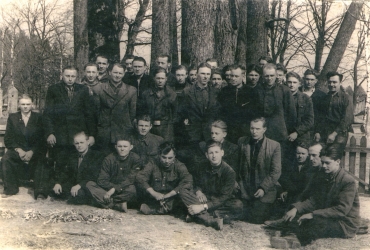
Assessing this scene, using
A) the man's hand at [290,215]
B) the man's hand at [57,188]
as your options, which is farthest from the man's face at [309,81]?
the man's hand at [57,188]

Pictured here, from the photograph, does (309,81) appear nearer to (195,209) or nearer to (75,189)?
(195,209)

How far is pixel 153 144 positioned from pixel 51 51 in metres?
13.9

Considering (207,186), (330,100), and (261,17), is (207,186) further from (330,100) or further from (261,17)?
(261,17)

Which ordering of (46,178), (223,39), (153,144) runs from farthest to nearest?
(223,39)
(46,178)
(153,144)

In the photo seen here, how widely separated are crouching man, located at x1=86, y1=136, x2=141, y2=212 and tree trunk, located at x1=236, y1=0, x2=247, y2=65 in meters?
2.53

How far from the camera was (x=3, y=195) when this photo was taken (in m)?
5.33

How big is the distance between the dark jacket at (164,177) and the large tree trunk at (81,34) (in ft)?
10.2

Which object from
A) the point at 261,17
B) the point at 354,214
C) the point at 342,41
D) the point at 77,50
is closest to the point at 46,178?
the point at 77,50

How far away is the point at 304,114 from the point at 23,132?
353cm

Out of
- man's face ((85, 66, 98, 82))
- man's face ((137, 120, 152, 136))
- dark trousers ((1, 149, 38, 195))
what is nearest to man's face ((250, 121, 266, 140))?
man's face ((137, 120, 152, 136))

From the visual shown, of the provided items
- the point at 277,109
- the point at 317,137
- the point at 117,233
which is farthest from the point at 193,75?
the point at 117,233

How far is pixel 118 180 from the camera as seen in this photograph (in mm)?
4770

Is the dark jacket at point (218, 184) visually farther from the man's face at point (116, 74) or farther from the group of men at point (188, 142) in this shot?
the man's face at point (116, 74)

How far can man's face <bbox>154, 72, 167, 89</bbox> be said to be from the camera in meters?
5.04
